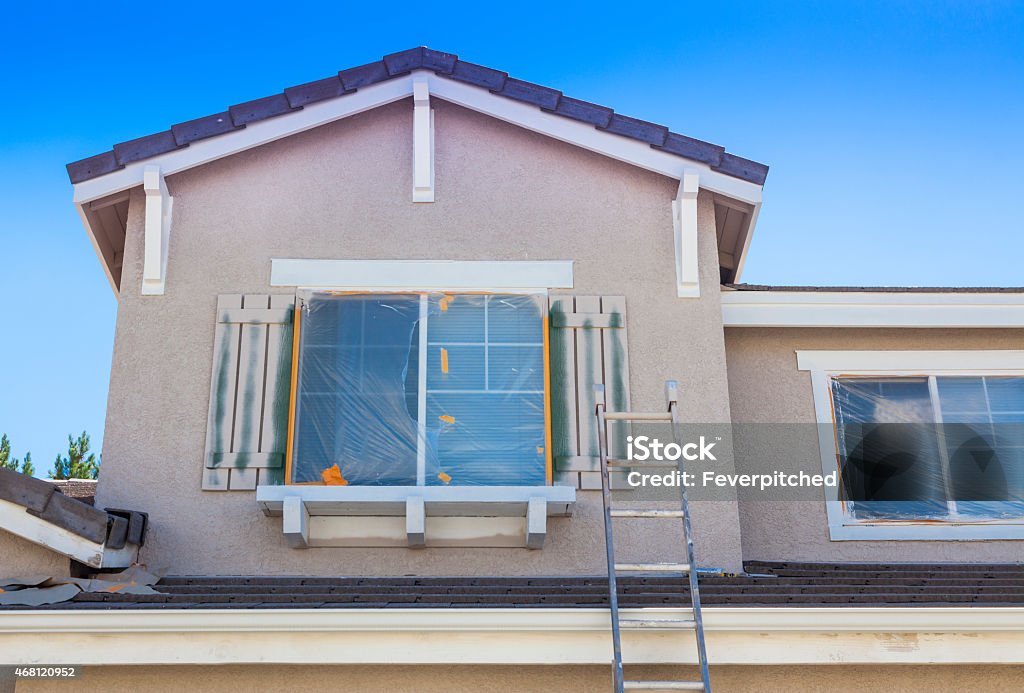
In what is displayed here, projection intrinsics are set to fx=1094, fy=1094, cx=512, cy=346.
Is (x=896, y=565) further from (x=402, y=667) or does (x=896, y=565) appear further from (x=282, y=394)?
(x=282, y=394)

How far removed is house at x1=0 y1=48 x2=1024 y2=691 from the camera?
6578 mm

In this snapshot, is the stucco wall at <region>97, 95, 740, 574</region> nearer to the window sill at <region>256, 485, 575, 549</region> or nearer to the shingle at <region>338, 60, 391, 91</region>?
the window sill at <region>256, 485, 575, 549</region>

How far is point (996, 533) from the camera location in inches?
317

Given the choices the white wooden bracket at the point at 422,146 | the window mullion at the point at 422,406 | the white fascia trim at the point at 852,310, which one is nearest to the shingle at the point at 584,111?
the white wooden bracket at the point at 422,146

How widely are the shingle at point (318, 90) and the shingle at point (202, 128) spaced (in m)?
0.52

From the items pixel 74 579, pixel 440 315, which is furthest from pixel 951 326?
pixel 74 579

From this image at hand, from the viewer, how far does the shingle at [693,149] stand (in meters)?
8.20

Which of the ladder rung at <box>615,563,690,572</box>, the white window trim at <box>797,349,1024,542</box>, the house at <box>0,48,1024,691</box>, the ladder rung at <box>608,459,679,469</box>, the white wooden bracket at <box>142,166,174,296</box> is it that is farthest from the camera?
the white window trim at <box>797,349,1024,542</box>

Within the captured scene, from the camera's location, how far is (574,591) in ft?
21.1

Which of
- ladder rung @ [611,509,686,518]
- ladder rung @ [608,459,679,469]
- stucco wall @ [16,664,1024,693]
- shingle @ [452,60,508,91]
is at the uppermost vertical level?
shingle @ [452,60,508,91]

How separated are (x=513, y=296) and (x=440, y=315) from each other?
0.55 meters

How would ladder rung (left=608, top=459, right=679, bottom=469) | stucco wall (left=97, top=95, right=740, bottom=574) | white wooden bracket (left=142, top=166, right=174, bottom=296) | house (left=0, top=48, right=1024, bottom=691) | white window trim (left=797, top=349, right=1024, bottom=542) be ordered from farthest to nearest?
1. white window trim (left=797, top=349, right=1024, bottom=542)
2. white wooden bracket (left=142, top=166, right=174, bottom=296)
3. stucco wall (left=97, top=95, right=740, bottom=574)
4. ladder rung (left=608, top=459, right=679, bottom=469)
5. house (left=0, top=48, right=1024, bottom=691)

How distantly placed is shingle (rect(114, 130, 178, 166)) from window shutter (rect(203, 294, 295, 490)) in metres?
1.22

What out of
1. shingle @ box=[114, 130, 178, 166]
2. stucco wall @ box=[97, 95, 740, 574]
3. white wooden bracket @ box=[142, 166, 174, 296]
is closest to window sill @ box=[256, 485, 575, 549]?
stucco wall @ box=[97, 95, 740, 574]
